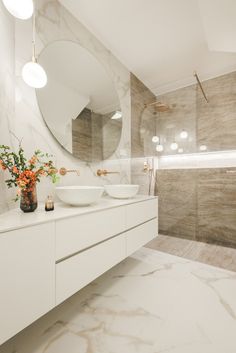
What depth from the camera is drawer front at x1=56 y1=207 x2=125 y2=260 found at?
983 millimetres

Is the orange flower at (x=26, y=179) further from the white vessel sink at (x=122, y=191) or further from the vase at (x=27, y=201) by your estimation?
the white vessel sink at (x=122, y=191)

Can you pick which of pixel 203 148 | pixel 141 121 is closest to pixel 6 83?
pixel 141 121

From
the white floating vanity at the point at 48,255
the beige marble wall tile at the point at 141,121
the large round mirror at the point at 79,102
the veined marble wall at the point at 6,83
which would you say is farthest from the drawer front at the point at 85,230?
the beige marble wall tile at the point at 141,121

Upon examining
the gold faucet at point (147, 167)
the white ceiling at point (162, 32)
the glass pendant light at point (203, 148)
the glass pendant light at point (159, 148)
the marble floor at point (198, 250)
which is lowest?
the marble floor at point (198, 250)

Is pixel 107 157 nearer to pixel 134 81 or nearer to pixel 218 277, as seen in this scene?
pixel 134 81

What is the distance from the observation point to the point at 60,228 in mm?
973

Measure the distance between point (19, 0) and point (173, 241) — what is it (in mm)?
2950

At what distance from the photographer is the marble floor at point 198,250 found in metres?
2.00

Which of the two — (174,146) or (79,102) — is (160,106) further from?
(79,102)

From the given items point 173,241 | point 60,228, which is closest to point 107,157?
point 60,228

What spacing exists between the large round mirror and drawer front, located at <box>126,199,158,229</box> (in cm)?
71

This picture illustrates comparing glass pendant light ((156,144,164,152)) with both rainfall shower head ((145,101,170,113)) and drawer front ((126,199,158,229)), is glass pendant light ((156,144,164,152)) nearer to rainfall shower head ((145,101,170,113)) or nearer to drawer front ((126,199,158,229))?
rainfall shower head ((145,101,170,113))

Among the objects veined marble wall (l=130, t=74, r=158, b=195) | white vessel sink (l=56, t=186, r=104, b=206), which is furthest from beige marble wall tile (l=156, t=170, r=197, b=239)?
white vessel sink (l=56, t=186, r=104, b=206)

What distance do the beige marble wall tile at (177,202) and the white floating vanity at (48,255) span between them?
1675 mm
